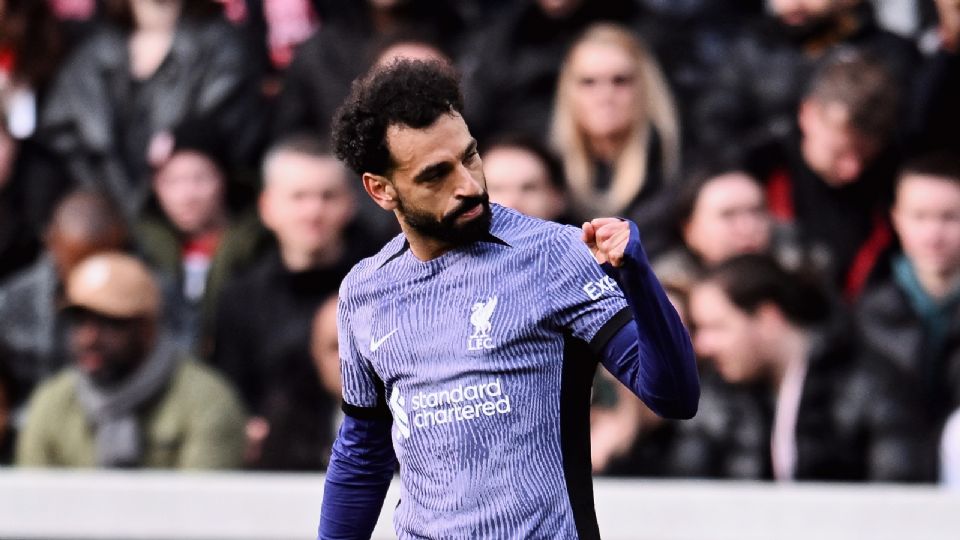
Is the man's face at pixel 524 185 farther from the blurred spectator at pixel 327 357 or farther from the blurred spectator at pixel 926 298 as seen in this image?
the blurred spectator at pixel 926 298

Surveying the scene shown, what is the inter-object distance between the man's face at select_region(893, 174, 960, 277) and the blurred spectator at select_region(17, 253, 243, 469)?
279 cm

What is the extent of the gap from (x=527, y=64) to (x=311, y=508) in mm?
2010

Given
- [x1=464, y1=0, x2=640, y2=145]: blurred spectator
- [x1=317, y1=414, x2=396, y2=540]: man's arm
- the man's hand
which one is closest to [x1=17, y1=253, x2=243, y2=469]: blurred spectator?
[x1=464, y1=0, x2=640, y2=145]: blurred spectator

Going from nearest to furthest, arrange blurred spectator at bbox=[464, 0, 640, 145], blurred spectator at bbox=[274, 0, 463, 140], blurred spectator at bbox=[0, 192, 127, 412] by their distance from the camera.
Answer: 1. blurred spectator at bbox=[464, 0, 640, 145]
2. blurred spectator at bbox=[274, 0, 463, 140]
3. blurred spectator at bbox=[0, 192, 127, 412]

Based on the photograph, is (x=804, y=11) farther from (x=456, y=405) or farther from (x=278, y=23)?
(x=456, y=405)

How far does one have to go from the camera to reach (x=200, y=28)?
6.88m

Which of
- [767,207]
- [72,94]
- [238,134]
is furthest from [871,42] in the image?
[72,94]

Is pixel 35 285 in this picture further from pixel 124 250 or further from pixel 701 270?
pixel 701 270

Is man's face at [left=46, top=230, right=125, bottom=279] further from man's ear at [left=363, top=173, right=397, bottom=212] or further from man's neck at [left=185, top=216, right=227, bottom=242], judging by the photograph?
man's ear at [left=363, top=173, right=397, bottom=212]

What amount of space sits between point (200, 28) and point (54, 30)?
83 centimetres

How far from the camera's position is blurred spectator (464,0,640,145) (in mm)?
6254

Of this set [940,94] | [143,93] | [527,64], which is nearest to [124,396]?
[143,93]

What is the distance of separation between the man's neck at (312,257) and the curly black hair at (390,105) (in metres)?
3.51

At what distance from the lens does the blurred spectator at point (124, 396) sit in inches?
255
